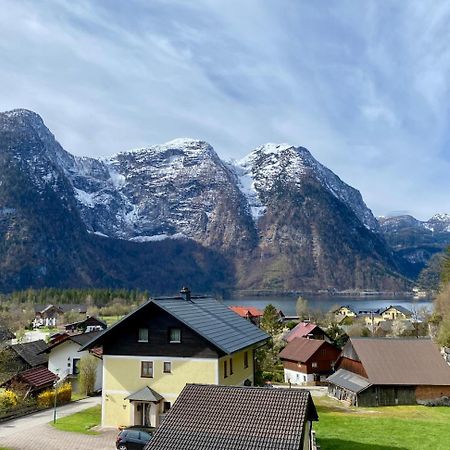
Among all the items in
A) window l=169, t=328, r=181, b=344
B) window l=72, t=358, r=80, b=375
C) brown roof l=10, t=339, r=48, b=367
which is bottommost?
window l=72, t=358, r=80, b=375

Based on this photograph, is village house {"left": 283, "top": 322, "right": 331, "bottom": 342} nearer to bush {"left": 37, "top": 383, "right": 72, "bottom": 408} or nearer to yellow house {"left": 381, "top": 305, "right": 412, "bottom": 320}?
bush {"left": 37, "top": 383, "right": 72, "bottom": 408}

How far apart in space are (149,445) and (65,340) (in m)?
31.6

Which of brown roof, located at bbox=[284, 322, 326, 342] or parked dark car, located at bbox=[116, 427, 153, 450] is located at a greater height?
brown roof, located at bbox=[284, 322, 326, 342]

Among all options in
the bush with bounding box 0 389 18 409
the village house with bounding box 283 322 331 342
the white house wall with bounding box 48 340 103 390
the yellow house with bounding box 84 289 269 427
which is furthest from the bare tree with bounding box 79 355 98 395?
the village house with bounding box 283 322 331 342

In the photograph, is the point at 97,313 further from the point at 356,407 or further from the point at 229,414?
the point at 229,414

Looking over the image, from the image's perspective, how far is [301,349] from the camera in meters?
68.7

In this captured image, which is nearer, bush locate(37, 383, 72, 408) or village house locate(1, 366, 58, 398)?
bush locate(37, 383, 72, 408)

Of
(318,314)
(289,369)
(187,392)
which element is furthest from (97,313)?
(187,392)

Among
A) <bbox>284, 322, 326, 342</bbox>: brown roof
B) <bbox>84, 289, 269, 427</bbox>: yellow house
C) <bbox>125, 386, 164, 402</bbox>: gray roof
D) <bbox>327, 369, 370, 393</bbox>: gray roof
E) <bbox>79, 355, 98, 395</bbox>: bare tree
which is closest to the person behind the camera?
<bbox>125, 386, 164, 402</bbox>: gray roof

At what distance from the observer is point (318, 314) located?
138 meters

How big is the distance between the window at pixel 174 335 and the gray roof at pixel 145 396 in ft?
9.06

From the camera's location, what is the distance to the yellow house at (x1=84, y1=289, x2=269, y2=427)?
27922mm

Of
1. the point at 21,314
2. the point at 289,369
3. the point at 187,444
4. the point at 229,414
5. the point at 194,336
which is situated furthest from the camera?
the point at 21,314

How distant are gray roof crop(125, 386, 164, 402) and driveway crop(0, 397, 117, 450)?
6.54 ft
